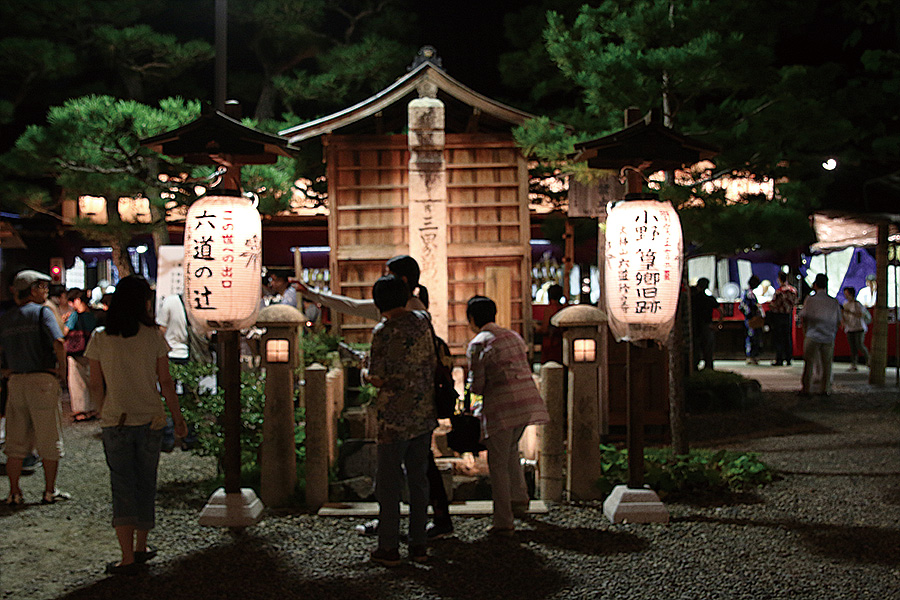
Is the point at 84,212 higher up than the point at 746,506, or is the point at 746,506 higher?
the point at 84,212

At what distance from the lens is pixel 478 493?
28.3 ft

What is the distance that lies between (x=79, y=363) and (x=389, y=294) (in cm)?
995

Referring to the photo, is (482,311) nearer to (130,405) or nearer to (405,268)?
(405,268)

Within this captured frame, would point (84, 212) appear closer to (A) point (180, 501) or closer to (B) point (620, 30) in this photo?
(A) point (180, 501)

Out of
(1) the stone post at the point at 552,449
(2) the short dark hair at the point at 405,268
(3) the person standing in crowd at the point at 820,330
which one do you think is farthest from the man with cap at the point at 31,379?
(3) the person standing in crowd at the point at 820,330

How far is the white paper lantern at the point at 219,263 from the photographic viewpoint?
706 centimetres

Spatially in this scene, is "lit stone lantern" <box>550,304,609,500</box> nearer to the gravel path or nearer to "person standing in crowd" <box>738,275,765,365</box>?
the gravel path

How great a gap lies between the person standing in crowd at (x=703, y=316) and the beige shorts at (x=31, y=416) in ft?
39.1

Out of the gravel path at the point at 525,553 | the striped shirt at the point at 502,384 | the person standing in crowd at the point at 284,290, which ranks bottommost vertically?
the gravel path at the point at 525,553

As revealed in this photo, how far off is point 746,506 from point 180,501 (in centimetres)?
577

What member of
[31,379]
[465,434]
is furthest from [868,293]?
[31,379]

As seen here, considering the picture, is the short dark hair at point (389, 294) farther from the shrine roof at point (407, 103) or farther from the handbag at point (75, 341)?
the handbag at point (75, 341)

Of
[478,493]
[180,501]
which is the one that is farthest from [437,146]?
[180,501]

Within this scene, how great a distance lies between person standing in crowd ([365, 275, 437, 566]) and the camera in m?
5.70
